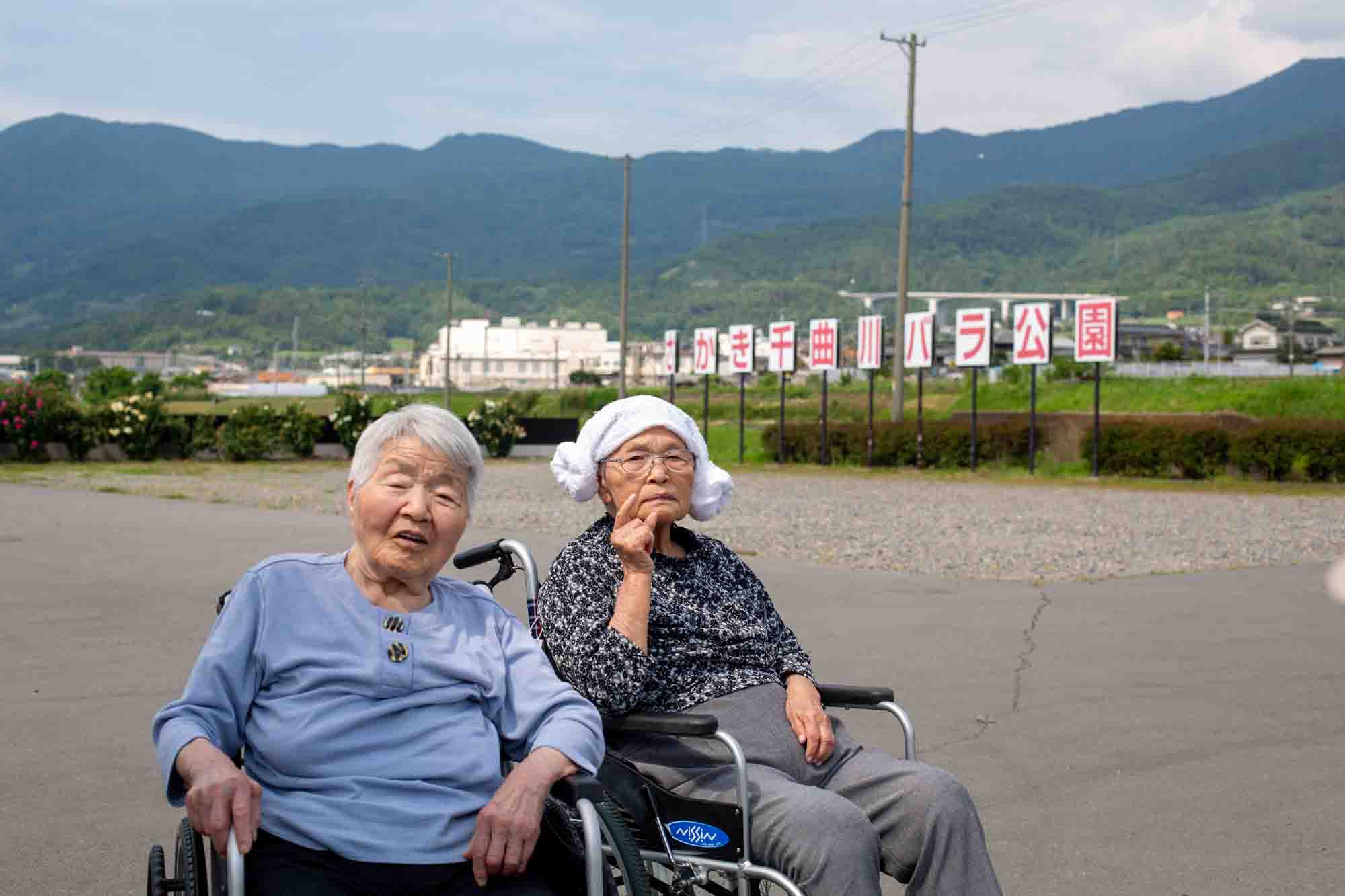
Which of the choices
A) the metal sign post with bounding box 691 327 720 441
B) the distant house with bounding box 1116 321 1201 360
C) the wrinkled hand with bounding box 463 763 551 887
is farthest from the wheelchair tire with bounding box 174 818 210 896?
the distant house with bounding box 1116 321 1201 360

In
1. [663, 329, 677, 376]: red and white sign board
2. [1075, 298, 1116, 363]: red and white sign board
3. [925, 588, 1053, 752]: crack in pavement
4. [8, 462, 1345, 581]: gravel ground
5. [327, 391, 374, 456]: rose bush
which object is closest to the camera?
[925, 588, 1053, 752]: crack in pavement

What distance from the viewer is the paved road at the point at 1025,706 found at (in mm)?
4398

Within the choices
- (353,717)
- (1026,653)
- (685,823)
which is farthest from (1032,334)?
(353,717)

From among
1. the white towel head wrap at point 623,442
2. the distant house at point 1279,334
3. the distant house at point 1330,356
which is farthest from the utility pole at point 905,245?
the distant house at point 1279,334

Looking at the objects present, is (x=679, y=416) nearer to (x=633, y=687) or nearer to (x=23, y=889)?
(x=633, y=687)

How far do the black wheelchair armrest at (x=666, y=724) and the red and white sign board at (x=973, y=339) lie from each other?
87.5 feet

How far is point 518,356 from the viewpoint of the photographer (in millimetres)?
154625

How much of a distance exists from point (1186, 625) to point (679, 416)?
6066 mm

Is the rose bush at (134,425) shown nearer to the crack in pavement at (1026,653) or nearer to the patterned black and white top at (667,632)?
the crack in pavement at (1026,653)

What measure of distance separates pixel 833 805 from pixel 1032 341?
26434mm

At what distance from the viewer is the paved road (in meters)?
4.40

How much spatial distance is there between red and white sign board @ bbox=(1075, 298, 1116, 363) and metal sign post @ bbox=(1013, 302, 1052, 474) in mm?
564

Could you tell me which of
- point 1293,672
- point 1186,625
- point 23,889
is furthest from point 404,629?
point 1186,625

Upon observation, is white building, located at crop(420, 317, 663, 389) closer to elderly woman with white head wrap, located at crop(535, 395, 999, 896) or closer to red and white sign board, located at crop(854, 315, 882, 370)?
red and white sign board, located at crop(854, 315, 882, 370)
